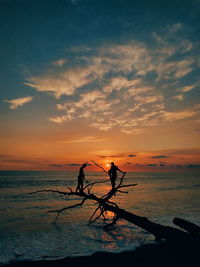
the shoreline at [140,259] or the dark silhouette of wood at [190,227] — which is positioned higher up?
the dark silhouette of wood at [190,227]

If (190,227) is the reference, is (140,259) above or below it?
below

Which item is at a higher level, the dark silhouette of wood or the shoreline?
the dark silhouette of wood

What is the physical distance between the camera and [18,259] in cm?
838

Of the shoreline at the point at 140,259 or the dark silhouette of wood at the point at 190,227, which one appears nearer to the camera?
the shoreline at the point at 140,259

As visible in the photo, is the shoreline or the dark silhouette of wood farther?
the dark silhouette of wood

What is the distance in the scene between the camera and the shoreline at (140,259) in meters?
7.79

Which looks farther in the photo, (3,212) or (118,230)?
(3,212)

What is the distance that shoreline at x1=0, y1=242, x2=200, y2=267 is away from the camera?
7793mm

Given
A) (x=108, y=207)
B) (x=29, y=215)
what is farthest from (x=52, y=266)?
(x=29, y=215)

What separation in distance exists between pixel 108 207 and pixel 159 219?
6.77 metres

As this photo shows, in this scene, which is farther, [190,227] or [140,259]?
[190,227]

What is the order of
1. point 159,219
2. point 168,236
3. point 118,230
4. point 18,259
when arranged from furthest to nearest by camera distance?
1. point 159,219
2. point 118,230
3. point 168,236
4. point 18,259

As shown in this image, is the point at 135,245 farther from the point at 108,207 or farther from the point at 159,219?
the point at 159,219

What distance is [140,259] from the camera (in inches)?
324
